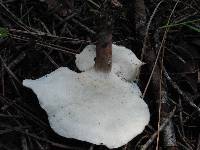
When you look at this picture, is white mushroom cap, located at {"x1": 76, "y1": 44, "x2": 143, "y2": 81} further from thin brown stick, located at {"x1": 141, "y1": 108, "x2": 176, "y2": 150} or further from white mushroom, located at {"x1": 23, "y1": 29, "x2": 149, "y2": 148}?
thin brown stick, located at {"x1": 141, "y1": 108, "x2": 176, "y2": 150}

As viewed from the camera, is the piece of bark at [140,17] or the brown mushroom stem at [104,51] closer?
the brown mushroom stem at [104,51]

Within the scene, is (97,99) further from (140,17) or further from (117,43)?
(140,17)

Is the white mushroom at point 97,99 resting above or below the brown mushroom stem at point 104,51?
below

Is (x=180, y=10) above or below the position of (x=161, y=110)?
above

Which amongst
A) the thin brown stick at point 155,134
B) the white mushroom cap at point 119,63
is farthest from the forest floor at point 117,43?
the white mushroom cap at point 119,63

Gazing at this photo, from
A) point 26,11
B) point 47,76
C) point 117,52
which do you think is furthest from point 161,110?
point 26,11

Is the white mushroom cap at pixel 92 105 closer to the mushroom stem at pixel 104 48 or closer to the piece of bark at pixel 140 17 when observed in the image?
the mushroom stem at pixel 104 48

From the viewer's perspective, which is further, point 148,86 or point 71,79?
point 148,86

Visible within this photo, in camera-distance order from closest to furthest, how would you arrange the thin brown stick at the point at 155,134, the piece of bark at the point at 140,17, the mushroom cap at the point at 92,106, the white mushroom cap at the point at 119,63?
the mushroom cap at the point at 92,106, the thin brown stick at the point at 155,134, the white mushroom cap at the point at 119,63, the piece of bark at the point at 140,17

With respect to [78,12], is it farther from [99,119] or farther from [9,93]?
[99,119]
